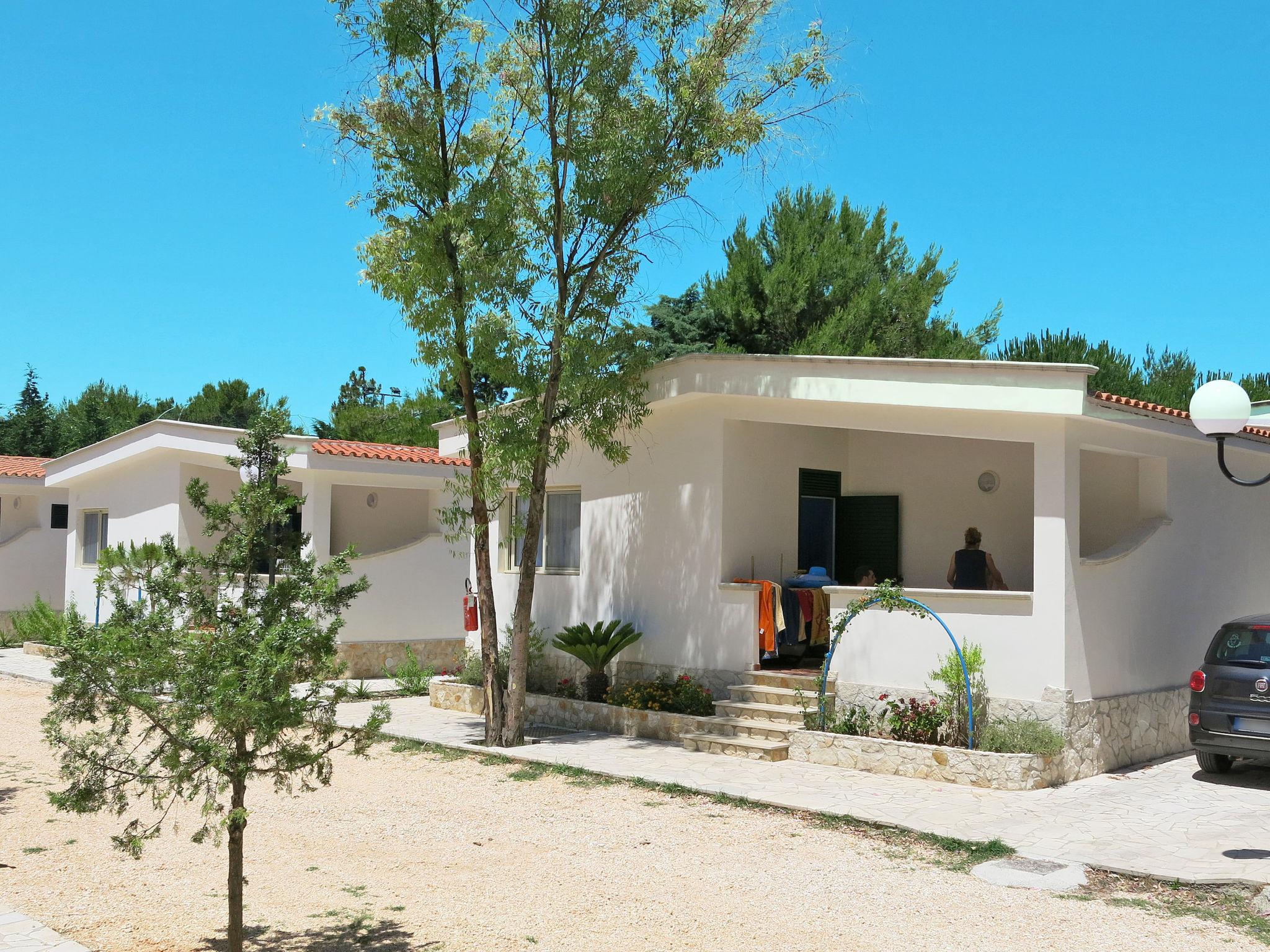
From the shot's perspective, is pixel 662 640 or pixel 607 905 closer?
pixel 607 905

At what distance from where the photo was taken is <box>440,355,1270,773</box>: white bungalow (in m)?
10.1

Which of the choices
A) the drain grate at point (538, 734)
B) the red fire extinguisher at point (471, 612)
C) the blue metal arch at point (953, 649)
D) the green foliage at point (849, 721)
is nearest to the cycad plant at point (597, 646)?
the drain grate at point (538, 734)

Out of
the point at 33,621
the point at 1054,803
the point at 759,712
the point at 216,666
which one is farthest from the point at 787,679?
the point at 33,621

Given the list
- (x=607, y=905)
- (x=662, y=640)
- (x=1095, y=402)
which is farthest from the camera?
(x=662, y=640)

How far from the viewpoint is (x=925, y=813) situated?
8609 mm

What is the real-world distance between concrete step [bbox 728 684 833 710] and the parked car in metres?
3.42

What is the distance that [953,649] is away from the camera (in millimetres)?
10570

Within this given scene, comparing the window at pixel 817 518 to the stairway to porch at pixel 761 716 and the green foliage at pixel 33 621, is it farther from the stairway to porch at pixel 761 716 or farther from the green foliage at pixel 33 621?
the green foliage at pixel 33 621

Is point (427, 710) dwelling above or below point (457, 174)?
below

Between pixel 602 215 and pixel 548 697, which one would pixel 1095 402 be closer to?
pixel 602 215

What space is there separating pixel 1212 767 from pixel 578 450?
802cm

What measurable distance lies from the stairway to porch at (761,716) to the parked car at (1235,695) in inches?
134

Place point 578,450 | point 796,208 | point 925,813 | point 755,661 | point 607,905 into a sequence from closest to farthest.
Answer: point 607,905 → point 925,813 → point 755,661 → point 578,450 → point 796,208

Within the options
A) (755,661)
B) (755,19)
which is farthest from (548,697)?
(755,19)
